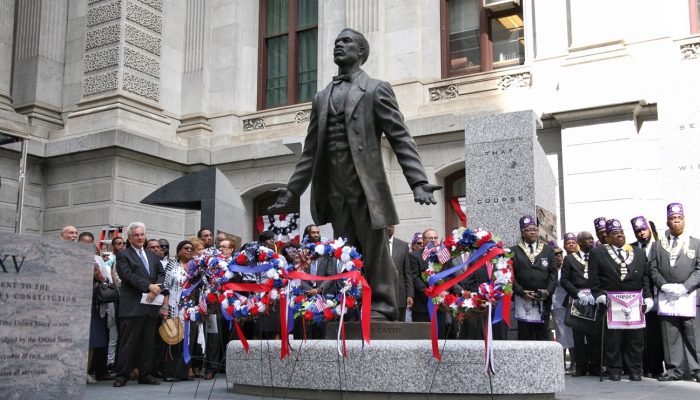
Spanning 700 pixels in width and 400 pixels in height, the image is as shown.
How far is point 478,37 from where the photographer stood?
16.9 m

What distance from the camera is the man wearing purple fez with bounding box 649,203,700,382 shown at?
9070 mm

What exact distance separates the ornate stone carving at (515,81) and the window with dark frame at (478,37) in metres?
0.67

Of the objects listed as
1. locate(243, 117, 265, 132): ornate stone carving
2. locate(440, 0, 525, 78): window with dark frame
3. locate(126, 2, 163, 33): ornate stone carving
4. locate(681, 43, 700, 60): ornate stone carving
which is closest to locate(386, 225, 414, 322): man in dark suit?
locate(440, 0, 525, 78): window with dark frame

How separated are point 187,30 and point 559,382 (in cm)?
1566

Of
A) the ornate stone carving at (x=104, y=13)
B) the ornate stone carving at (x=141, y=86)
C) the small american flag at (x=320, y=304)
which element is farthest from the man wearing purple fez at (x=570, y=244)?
the ornate stone carving at (x=104, y=13)

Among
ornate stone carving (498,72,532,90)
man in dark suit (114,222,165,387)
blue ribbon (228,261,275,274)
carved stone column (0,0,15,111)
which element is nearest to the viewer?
blue ribbon (228,261,275,274)

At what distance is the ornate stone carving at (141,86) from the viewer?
17703 mm

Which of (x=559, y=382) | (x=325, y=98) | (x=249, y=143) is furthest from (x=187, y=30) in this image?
(x=559, y=382)

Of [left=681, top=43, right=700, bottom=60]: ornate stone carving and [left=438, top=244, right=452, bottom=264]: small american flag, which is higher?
[left=681, top=43, right=700, bottom=60]: ornate stone carving

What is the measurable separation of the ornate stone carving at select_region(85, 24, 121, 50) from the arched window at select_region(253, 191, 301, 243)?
5.05 metres

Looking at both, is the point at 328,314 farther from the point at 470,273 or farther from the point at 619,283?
the point at 619,283

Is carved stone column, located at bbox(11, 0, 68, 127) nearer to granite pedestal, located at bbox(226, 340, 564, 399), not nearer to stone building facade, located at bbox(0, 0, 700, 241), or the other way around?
stone building facade, located at bbox(0, 0, 700, 241)

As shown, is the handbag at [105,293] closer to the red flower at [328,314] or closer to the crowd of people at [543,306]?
the crowd of people at [543,306]

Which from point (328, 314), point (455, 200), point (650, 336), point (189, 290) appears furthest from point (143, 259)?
point (455, 200)
